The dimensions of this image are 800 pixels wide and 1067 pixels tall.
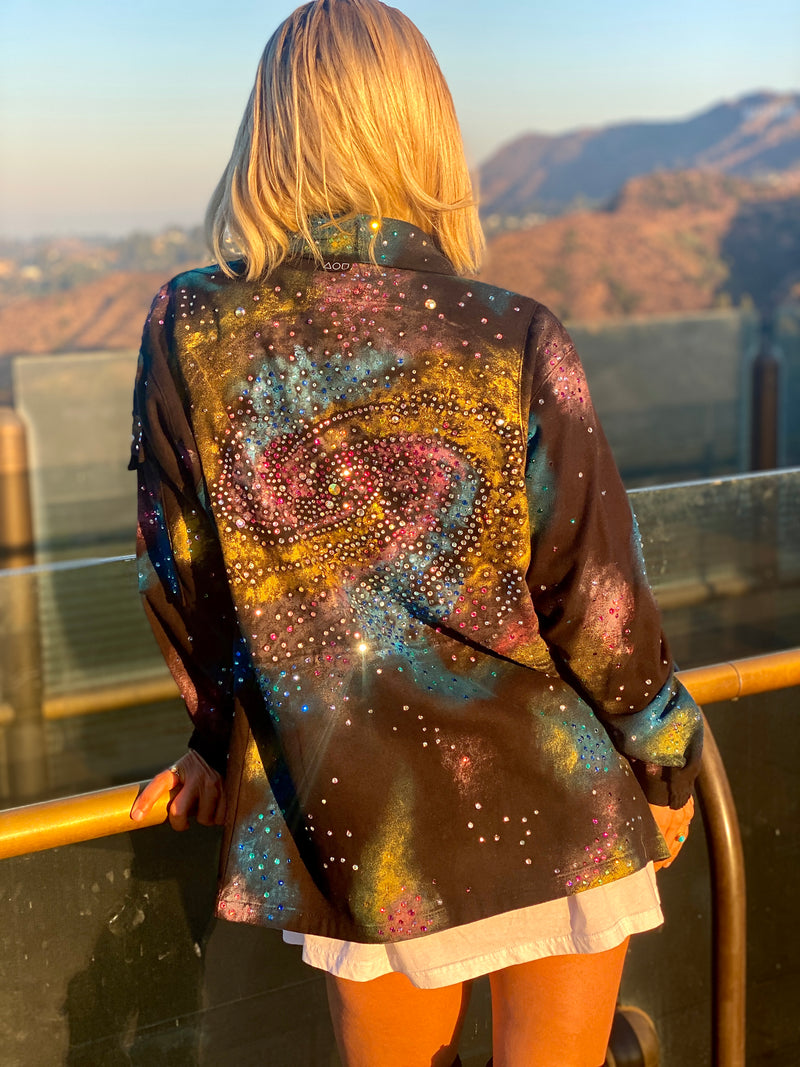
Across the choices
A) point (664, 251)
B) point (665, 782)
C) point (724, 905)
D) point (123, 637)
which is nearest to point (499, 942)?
point (665, 782)

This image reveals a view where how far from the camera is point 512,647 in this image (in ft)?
4.11

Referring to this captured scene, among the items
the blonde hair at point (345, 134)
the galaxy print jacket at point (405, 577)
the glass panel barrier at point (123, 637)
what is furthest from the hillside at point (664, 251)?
the galaxy print jacket at point (405, 577)

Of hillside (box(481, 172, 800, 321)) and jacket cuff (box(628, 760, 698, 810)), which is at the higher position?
jacket cuff (box(628, 760, 698, 810))

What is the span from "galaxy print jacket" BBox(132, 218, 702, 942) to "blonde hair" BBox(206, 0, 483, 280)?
0.04m

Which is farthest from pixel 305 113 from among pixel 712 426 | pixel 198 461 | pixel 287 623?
pixel 712 426

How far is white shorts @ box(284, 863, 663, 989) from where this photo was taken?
49.9 inches

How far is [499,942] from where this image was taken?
128 cm

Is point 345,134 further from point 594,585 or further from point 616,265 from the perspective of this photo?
point 616,265

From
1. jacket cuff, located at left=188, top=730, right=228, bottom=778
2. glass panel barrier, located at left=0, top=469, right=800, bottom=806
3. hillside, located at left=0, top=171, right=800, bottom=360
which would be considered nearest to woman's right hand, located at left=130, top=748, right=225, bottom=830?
jacket cuff, located at left=188, top=730, right=228, bottom=778

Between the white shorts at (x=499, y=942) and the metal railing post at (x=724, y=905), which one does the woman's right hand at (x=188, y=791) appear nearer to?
the white shorts at (x=499, y=942)

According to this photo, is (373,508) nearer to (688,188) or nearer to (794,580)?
(794,580)

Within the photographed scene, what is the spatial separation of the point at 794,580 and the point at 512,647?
98.7 inches

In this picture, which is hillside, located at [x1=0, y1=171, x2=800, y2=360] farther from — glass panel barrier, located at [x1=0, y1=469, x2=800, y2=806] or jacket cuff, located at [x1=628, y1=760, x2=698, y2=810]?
jacket cuff, located at [x1=628, y1=760, x2=698, y2=810]

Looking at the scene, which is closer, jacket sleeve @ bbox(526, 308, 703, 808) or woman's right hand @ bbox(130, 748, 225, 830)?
jacket sleeve @ bbox(526, 308, 703, 808)
